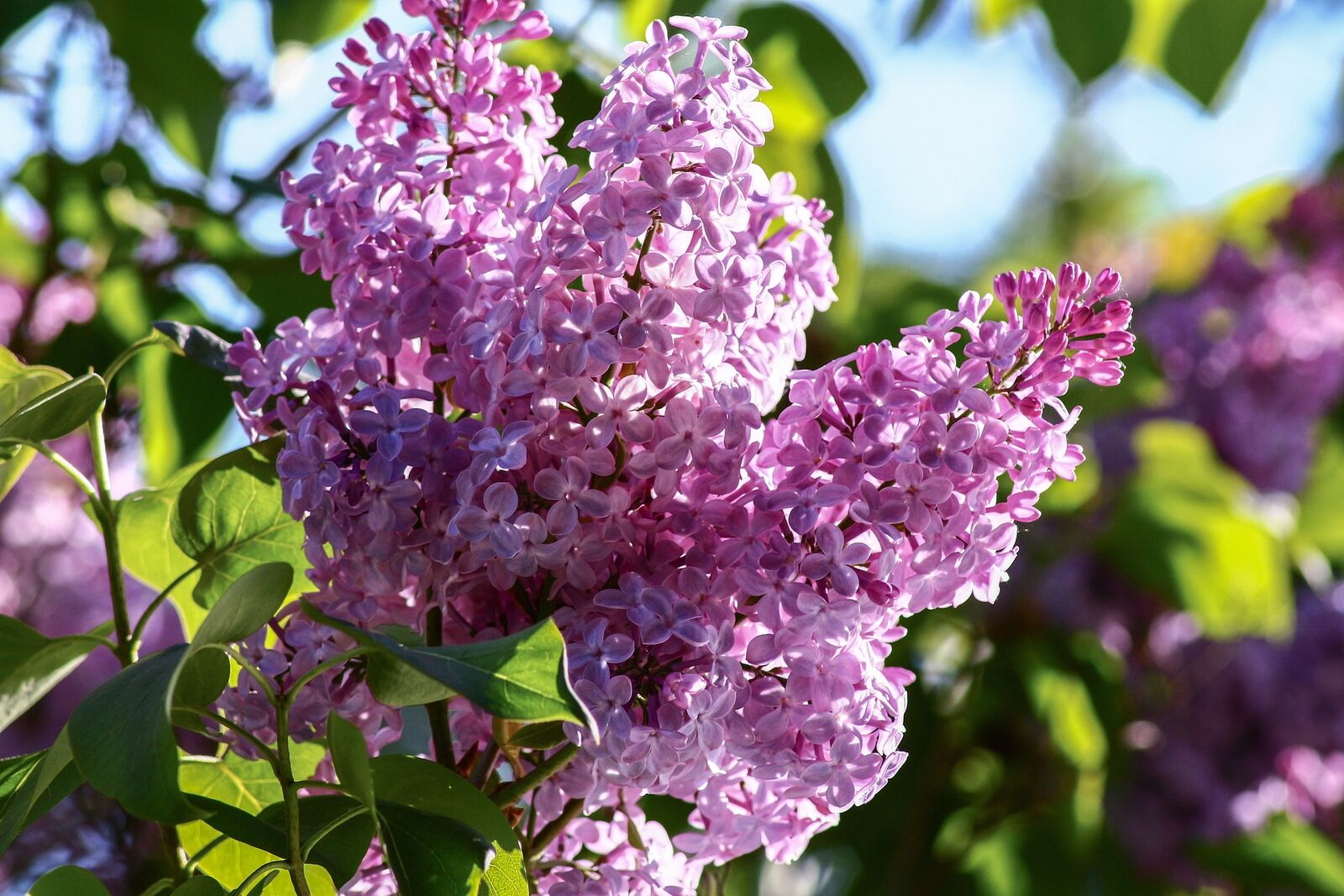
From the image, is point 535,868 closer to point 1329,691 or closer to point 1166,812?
point 1166,812

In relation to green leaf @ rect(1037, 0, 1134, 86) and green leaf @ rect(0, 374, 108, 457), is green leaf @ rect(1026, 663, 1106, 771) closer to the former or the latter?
green leaf @ rect(1037, 0, 1134, 86)

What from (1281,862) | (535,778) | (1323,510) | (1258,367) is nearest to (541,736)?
(535,778)

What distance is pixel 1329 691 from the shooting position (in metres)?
1.29

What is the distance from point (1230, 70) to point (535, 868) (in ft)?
1.65

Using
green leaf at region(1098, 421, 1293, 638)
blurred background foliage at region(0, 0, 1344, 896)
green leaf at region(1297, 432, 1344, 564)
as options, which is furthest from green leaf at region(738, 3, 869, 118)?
green leaf at region(1297, 432, 1344, 564)

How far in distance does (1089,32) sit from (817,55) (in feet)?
0.40

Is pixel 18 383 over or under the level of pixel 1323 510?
over

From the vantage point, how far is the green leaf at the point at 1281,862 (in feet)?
3.72

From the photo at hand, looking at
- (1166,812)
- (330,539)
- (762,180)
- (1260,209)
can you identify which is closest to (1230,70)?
(762,180)

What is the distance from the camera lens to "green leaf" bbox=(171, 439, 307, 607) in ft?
1.14

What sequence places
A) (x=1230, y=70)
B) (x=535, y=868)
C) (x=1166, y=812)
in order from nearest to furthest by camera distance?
1. (x=535, y=868)
2. (x=1230, y=70)
3. (x=1166, y=812)

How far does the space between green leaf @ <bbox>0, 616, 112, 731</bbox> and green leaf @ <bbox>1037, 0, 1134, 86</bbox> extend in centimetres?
47

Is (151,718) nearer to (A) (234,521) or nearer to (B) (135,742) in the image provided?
(B) (135,742)

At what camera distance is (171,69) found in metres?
0.62
